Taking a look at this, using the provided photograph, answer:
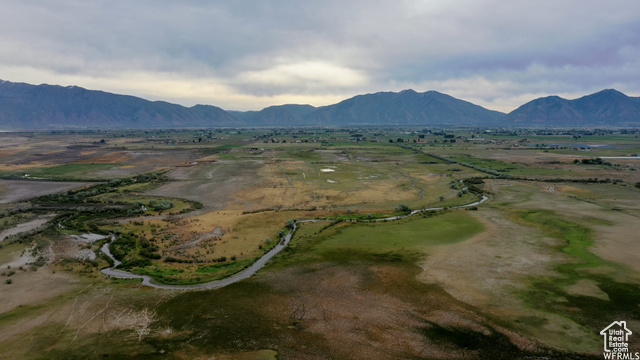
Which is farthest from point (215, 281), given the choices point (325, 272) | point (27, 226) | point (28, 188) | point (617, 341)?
point (28, 188)

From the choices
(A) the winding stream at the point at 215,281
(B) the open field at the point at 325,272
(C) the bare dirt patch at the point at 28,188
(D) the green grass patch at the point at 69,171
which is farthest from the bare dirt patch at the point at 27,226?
(D) the green grass patch at the point at 69,171

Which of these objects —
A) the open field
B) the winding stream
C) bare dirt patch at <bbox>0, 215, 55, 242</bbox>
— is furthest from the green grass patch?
the winding stream

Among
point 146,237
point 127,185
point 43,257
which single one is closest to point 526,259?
point 146,237

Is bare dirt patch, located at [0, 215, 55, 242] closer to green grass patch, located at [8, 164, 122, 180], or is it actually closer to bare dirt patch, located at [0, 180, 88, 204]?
bare dirt patch, located at [0, 180, 88, 204]

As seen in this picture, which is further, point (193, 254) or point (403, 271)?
point (193, 254)

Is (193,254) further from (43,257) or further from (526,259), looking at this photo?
(526,259)

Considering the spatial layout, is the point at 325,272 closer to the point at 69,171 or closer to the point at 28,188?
the point at 28,188
